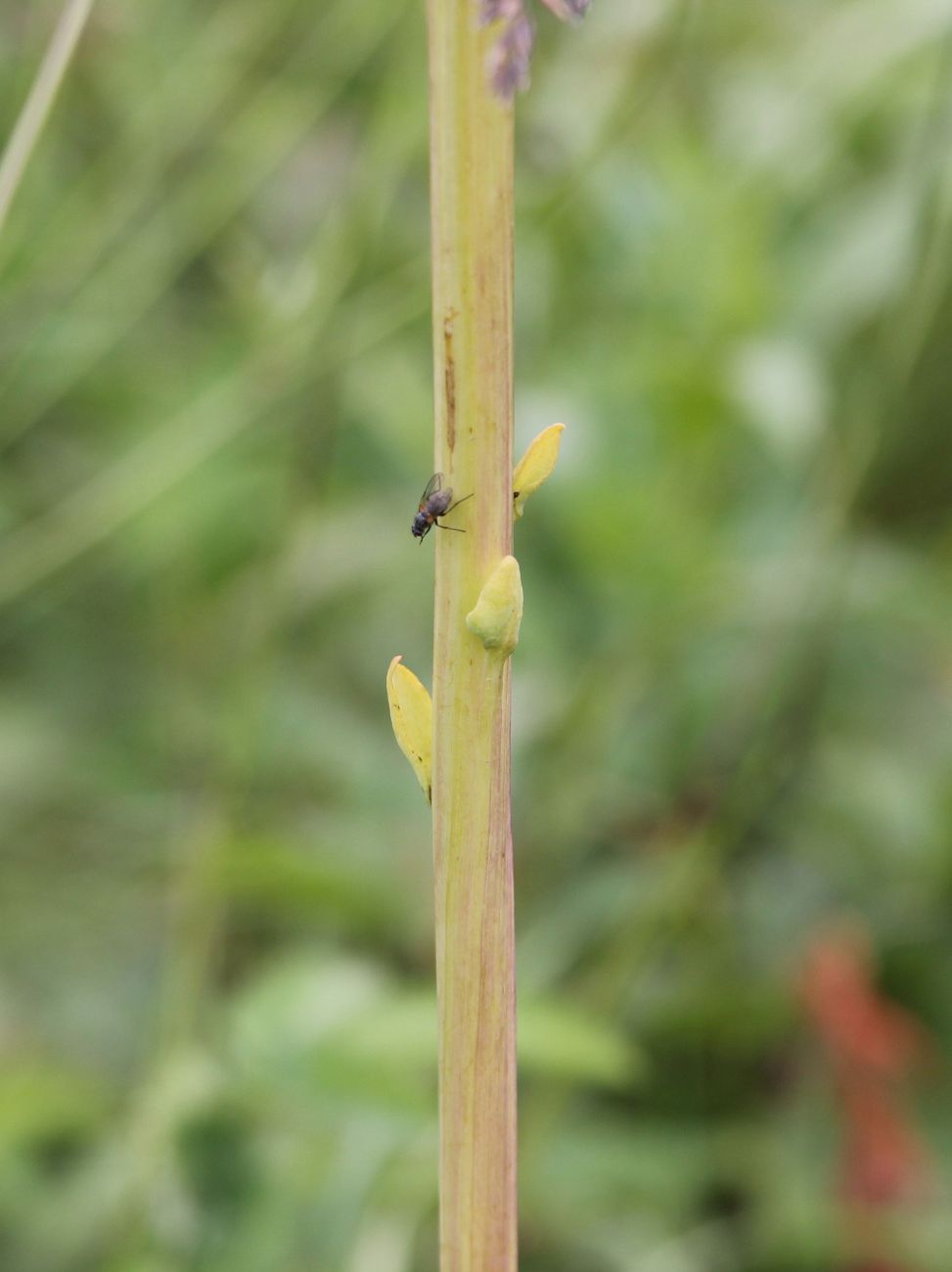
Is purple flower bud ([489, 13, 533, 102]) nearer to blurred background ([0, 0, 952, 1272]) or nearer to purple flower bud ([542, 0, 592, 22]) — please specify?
→ purple flower bud ([542, 0, 592, 22])

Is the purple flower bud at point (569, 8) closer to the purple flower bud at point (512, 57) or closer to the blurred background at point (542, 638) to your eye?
the purple flower bud at point (512, 57)

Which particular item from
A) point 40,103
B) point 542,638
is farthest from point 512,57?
point 542,638

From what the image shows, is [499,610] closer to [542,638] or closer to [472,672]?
[472,672]

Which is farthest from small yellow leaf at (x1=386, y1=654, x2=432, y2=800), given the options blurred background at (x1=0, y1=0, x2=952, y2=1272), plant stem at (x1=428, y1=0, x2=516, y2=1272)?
blurred background at (x1=0, y1=0, x2=952, y2=1272)

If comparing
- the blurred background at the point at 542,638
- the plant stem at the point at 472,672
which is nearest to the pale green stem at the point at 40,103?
the plant stem at the point at 472,672

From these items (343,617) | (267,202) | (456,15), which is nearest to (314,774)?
(343,617)
